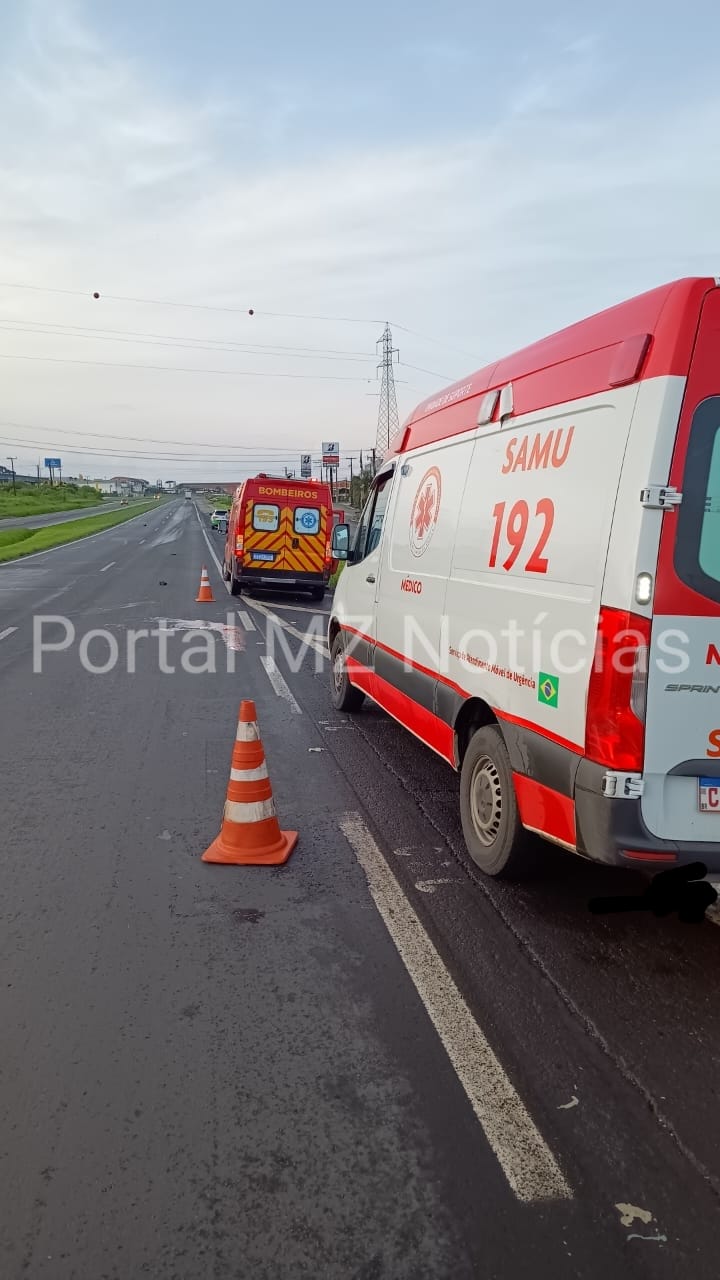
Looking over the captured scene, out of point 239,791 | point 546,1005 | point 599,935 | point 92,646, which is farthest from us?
point 92,646

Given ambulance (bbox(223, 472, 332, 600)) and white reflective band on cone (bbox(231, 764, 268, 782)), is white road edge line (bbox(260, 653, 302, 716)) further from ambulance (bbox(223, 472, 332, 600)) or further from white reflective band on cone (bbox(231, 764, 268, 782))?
ambulance (bbox(223, 472, 332, 600))

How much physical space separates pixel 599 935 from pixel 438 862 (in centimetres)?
101

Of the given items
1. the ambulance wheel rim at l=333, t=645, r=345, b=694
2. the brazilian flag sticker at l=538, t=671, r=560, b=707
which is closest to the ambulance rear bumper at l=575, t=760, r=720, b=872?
the brazilian flag sticker at l=538, t=671, r=560, b=707

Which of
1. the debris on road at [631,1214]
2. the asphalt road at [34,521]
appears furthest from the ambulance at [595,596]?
the asphalt road at [34,521]

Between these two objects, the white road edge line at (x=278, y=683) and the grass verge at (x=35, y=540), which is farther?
the grass verge at (x=35, y=540)

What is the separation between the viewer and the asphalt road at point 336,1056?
2189mm

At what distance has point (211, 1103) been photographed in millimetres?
2672

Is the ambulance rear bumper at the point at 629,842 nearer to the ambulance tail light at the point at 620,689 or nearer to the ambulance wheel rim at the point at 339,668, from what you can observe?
the ambulance tail light at the point at 620,689

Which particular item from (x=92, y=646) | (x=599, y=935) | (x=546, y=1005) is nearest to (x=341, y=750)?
(x=599, y=935)

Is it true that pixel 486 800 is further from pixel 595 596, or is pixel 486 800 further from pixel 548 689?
pixel 595 596

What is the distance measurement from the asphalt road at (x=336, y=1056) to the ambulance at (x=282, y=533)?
42.2 feet

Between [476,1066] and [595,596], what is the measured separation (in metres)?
1.73

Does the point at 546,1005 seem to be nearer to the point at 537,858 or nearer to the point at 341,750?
the point at 537,858

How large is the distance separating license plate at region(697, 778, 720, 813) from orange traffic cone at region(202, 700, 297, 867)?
2.23 meters
